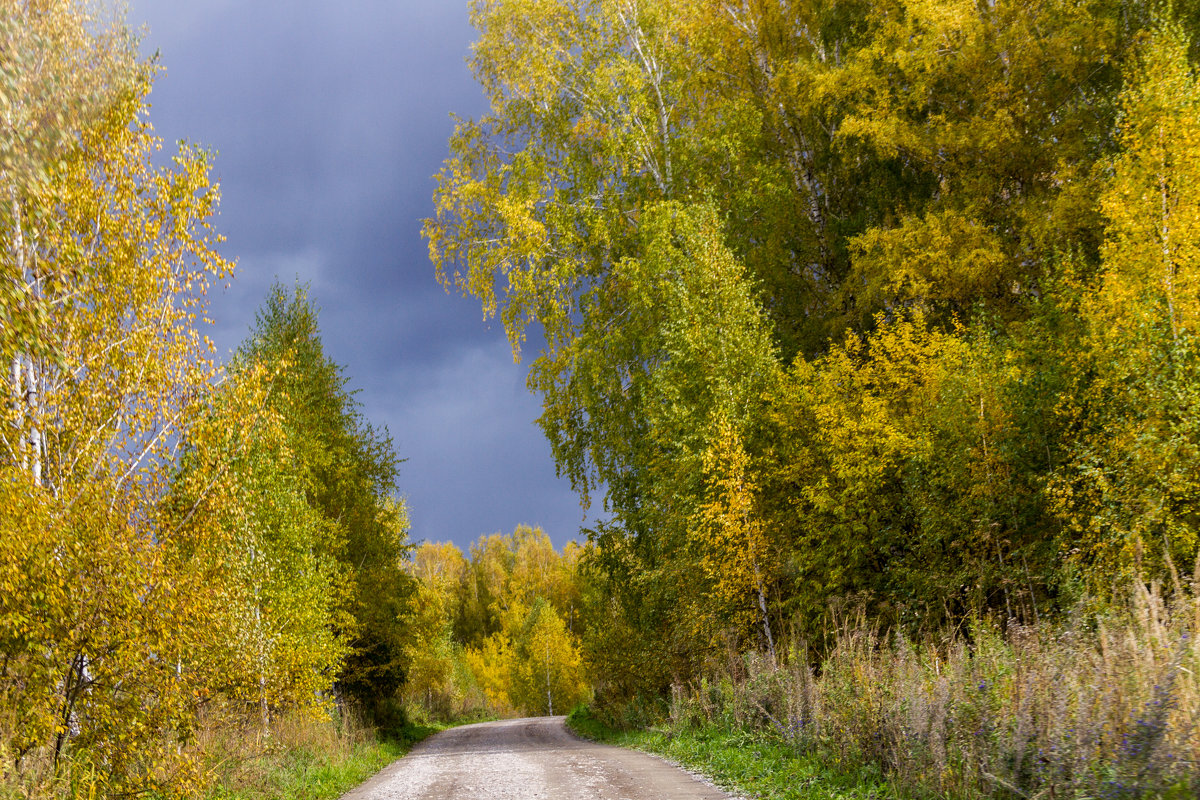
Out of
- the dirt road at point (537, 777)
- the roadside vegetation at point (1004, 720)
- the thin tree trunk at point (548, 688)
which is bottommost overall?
the thin tree trunk at point (548, 688)

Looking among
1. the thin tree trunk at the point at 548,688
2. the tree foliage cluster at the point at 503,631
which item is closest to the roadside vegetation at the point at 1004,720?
the tree foliage cluster at the point at 503,631

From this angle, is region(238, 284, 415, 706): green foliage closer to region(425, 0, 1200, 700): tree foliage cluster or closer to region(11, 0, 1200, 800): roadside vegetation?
region(11, 0, 1200, 800): roadside vegetation

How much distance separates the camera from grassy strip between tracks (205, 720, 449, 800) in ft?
39.1

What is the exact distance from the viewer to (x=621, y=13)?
23500 millimetres

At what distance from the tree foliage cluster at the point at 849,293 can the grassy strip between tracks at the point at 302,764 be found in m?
7.43

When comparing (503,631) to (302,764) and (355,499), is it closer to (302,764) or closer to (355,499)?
(355,499)

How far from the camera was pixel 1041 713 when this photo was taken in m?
6.68

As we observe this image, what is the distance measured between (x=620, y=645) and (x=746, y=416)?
1212 centimetres

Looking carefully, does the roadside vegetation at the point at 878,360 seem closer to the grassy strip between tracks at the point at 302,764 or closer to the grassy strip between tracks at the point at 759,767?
the grassy strip between tracks at the point at 759,767

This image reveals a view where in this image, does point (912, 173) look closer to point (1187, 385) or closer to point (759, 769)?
point (1187, 385)

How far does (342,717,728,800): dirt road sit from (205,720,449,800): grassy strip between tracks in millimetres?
507

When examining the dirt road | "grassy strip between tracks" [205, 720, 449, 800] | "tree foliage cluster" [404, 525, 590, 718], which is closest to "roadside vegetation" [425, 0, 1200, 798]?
the dirt road

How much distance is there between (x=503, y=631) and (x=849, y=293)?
182ft

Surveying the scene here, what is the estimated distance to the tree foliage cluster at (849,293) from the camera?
12.7 meters
